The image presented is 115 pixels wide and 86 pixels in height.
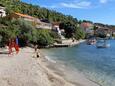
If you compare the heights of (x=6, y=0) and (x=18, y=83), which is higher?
(x=6, y=0)

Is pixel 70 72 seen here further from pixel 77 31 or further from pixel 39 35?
pixel 77 31

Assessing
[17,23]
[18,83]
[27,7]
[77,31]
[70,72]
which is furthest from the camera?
[27,7]

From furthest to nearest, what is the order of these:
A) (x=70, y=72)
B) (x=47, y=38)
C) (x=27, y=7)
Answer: (x=27, y=7) → (x=47, y=38) → (x=70, y=72)

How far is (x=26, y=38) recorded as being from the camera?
71.1m

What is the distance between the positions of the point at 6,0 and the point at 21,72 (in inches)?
3655

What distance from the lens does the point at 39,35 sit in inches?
3132

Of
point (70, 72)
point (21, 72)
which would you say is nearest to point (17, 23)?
point (70, 72)

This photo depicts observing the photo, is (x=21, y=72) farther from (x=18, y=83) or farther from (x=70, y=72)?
(x=70, y=72)

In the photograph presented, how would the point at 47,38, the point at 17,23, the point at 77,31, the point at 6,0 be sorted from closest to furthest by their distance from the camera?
the point at 17,23
the point at 47,38
the point at 6,0
the point at 77,31

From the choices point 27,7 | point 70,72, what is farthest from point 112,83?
point 27,7

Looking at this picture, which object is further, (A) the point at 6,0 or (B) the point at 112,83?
(A) the point at 6,0

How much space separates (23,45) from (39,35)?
955cm

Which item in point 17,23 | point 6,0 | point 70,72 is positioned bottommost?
point 70,72

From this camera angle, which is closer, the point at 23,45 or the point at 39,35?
the point at 23,45
